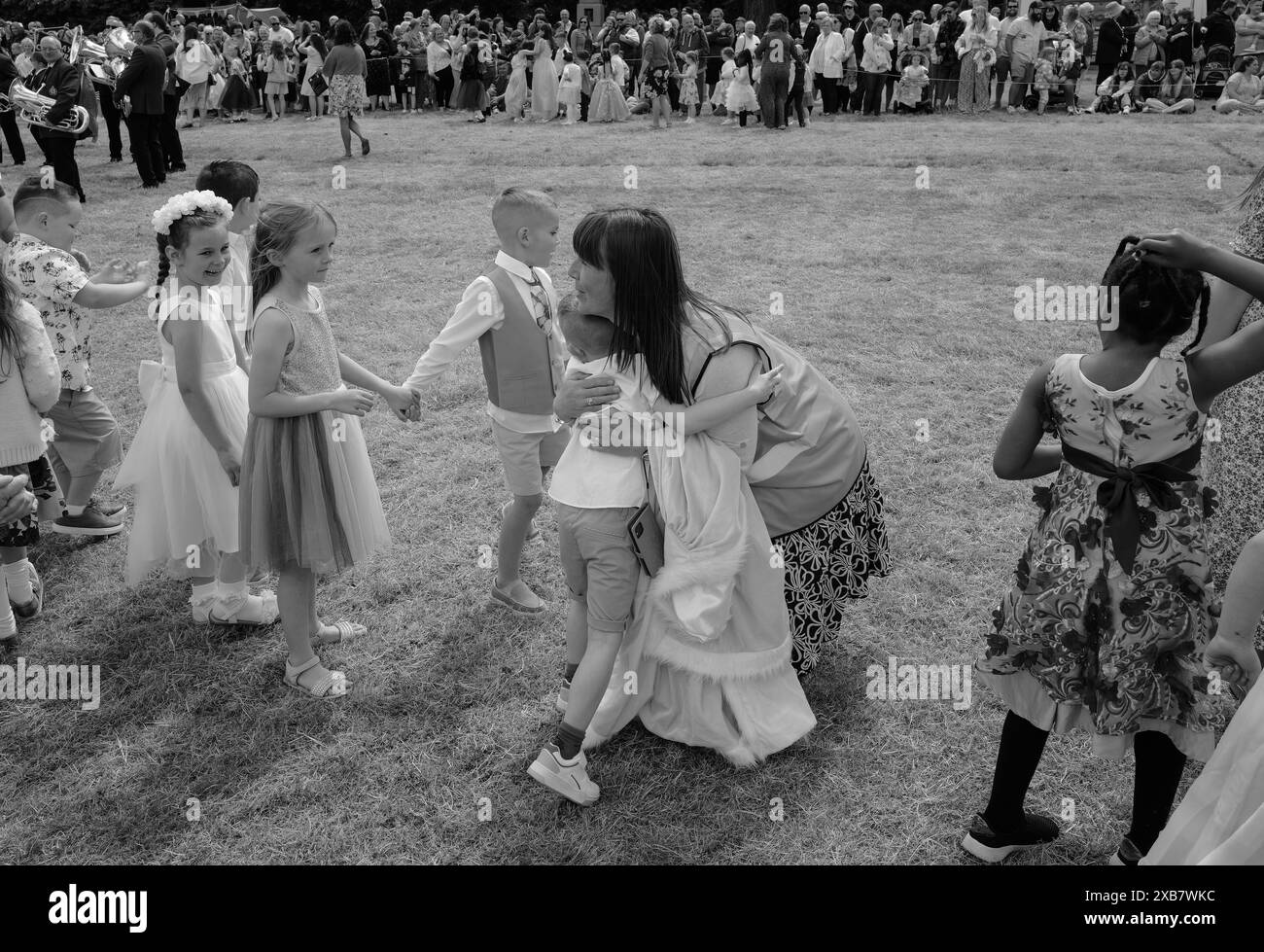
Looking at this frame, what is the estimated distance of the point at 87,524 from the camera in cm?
492

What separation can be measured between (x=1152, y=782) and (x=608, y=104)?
18.0 metres

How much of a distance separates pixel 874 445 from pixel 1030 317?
2.81 meters

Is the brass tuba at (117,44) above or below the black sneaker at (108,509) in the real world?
above

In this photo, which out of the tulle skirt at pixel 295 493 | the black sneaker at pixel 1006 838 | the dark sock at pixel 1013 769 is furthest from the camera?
the tulle skirt at pixel 295 493

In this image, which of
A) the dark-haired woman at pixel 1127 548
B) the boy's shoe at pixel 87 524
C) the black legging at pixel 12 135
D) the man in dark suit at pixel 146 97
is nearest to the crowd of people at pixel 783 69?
the black legging at pixel 12 135

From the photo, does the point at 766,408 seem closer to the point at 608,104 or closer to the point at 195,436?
the point at 195,436

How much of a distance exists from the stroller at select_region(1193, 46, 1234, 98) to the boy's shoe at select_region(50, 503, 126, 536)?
20.2m

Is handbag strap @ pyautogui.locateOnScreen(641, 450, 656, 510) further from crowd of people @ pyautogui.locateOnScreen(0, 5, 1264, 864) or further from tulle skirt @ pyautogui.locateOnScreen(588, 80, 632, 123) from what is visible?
tulle skirt @ pyautogui.locateOnScreen(588, 80, 632, 123)

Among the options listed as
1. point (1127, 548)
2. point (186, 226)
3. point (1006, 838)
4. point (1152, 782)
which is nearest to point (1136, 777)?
point (1152, 782)

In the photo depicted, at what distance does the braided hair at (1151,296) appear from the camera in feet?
7.82

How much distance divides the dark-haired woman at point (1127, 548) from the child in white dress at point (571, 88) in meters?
17.5

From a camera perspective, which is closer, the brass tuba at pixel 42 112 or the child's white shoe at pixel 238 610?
the child's white shoe at pixel 238 610

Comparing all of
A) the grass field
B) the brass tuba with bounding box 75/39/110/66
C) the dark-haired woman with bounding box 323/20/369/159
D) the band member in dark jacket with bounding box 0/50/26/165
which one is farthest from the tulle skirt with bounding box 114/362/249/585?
the brass tuba with bounding box 75/39/110/66

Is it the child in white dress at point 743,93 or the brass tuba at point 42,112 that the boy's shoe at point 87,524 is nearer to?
the brass tuba at point 42,112
